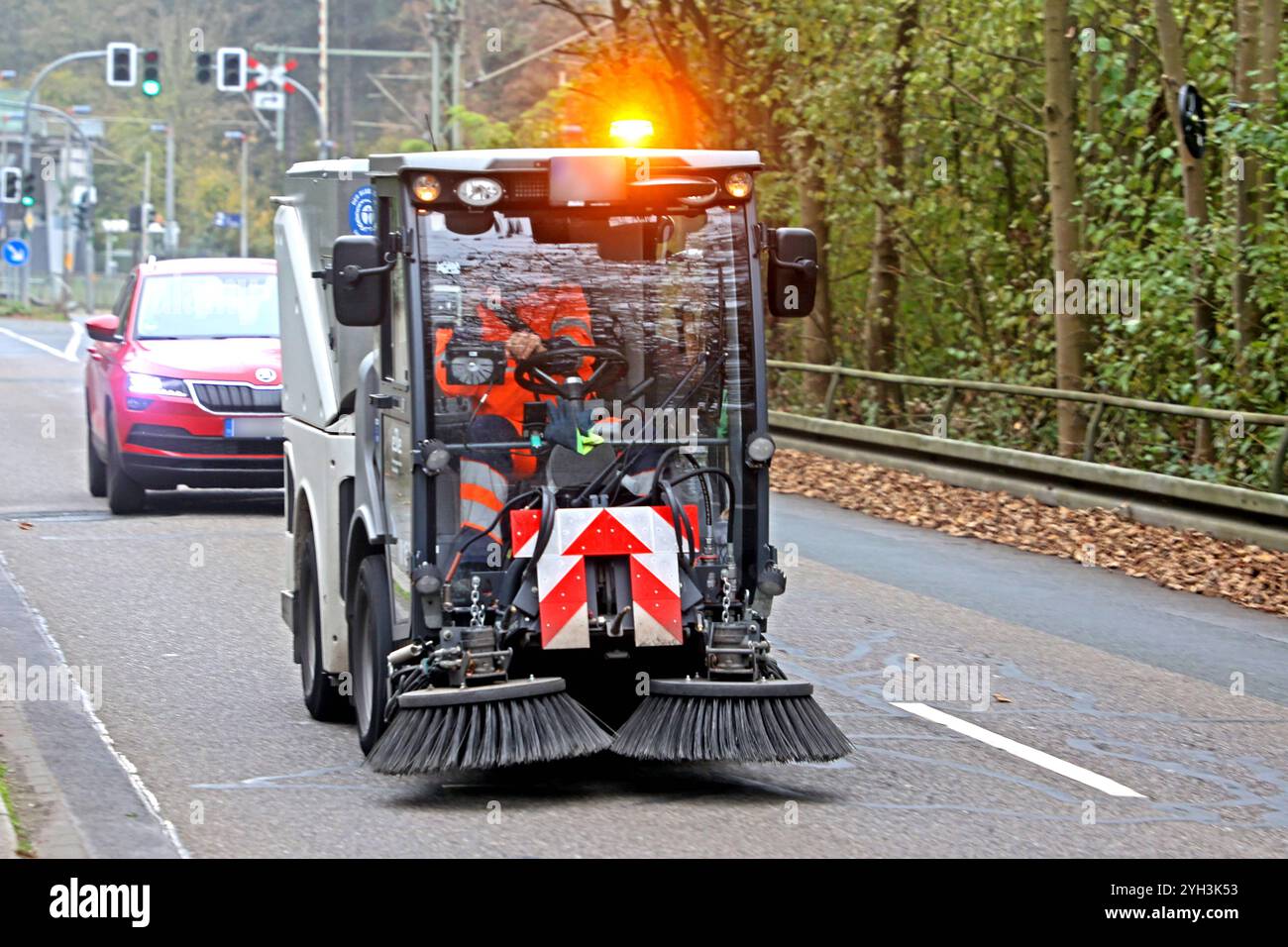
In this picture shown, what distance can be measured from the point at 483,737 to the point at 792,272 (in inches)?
79.2

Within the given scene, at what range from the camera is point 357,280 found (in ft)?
25.2

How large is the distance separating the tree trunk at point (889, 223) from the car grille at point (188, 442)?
7.31 m

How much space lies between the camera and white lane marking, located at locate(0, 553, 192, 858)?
7242mm

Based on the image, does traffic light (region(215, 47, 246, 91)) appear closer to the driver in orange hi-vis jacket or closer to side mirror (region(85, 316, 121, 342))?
side mirror (region(85, 316, 121, 342))

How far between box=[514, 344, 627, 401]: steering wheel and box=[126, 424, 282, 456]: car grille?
30.2 feet

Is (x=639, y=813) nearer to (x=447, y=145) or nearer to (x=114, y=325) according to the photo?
(x=114, y=325)

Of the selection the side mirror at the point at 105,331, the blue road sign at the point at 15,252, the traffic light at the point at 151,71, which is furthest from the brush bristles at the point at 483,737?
the blue road sign at the point at 15,252

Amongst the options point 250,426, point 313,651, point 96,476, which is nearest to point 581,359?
point 313,651

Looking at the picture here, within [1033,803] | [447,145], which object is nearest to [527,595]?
[1033,803]

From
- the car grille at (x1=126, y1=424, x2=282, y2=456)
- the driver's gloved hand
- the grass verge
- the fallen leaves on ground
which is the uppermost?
the driver's gloved hand

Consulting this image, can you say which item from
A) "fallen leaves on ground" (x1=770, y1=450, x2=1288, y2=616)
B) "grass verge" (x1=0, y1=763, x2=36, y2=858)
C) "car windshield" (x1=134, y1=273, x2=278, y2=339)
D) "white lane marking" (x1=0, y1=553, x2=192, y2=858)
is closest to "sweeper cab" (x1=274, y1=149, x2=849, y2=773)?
"white lane marking" (x1=0, y1=553, x2=192, y2=858)

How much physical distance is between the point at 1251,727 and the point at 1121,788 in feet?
5.38

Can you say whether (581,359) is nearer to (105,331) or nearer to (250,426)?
(250,426)

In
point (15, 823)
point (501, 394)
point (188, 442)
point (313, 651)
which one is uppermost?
point (501, 394)
